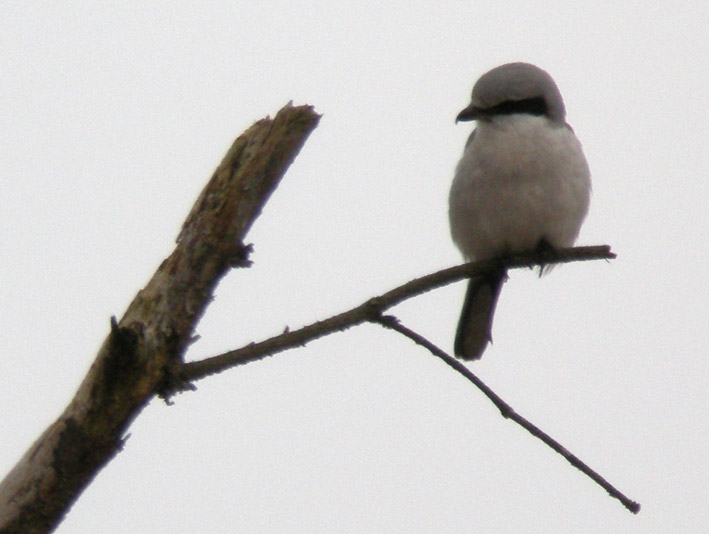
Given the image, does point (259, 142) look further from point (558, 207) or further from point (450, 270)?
point (558, 207)

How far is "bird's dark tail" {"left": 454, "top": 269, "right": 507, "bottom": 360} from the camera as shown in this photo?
5211 mm

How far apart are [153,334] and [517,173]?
7.66 ft

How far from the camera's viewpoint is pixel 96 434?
2.79 metres

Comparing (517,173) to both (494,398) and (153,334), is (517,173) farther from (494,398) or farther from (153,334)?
(153,334)

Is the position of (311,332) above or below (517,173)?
Answer: below

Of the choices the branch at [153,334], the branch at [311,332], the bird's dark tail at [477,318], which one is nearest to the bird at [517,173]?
the bird's dark tail at [477,318]

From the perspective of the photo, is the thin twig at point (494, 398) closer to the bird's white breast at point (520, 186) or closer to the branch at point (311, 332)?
the branch at point (311, 332)

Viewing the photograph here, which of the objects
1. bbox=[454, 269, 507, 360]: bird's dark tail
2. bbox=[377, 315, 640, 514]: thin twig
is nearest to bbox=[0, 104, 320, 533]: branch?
bbox=[377, 315, 640, 514]: thin twig

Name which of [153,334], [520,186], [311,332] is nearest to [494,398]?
[311,332]

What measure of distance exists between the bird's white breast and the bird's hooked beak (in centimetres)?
9

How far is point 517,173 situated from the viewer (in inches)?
181

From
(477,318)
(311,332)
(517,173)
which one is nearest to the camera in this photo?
(311,332)

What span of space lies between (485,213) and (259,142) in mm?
1826

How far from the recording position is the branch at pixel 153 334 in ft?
8.99
